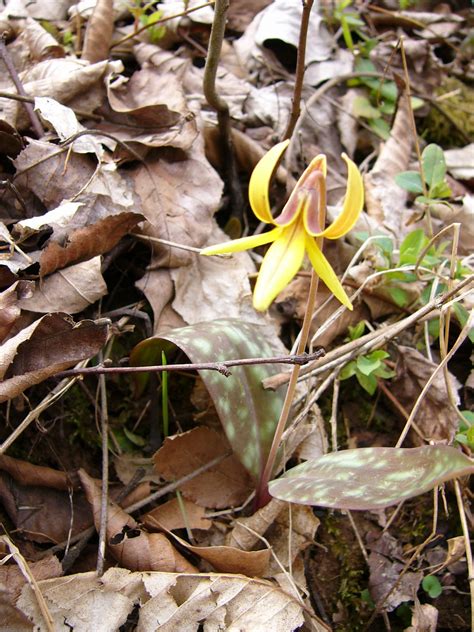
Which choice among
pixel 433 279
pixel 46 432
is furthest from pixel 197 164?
pixel 46 432

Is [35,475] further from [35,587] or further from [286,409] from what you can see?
[286,409]

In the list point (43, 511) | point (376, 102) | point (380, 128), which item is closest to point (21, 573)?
point (43, 511)

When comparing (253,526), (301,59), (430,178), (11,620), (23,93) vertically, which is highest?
(301,59)

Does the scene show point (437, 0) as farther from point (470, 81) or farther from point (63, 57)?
point (63, 57)

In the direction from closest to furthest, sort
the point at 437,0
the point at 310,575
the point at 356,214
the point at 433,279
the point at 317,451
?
the point at 356,214
the point at 310,575
the point at 317,451
the point at 433,279
the point at 437,0

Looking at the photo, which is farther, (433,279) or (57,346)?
(433,279)

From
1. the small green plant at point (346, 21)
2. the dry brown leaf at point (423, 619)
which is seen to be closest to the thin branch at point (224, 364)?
the dry brown leaf at point (423, 619)

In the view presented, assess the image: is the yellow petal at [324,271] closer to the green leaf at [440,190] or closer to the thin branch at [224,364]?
the thin branch at [224,364]

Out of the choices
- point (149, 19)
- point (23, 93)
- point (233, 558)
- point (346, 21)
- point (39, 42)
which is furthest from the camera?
point (346, 21)
